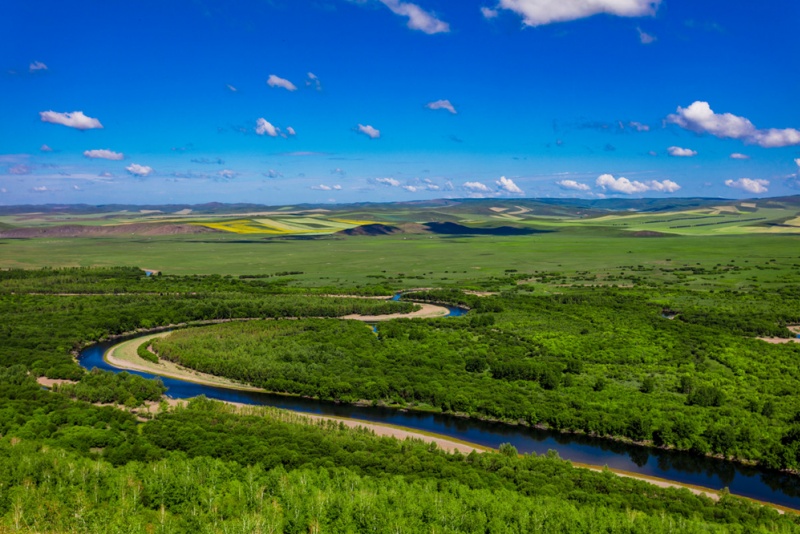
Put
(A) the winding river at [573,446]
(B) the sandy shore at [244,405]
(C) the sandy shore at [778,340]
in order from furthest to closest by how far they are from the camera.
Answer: (C) the sandy shore at [778,340], (B) the sandy shore at [244,405], (A) the winding river at [573,446]

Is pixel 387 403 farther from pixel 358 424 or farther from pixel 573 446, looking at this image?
pixel 573 446

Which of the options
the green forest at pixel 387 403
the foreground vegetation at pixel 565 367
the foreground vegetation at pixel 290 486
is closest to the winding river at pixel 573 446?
the foreground vegetation at pixel 565 367

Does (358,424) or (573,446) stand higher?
(358,424)

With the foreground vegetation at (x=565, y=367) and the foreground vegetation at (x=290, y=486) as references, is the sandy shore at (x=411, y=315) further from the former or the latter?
the foreground vegetation at (x=290, y=486)

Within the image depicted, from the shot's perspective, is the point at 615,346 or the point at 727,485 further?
the point at 615,346

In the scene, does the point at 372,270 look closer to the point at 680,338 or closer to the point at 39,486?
the point at 680,338

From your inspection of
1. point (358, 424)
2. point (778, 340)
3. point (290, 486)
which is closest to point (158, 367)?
point (358, 424)

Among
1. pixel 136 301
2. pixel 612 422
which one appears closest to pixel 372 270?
pixel 136 301
